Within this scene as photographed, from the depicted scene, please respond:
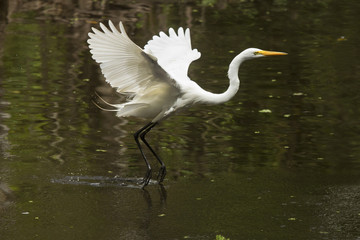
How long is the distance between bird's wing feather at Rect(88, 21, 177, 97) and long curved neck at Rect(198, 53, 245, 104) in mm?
420

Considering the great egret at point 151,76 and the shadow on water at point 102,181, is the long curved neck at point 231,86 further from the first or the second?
the shadow on water at point 102,181

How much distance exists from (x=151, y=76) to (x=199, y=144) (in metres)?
1.42

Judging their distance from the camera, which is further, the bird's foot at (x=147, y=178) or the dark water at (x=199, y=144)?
the bird's foot at (x=147, y=178)

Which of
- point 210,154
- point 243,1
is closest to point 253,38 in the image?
point 243,1

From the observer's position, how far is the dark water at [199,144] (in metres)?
6.60

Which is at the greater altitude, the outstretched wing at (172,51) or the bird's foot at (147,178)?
the outstretched wing at (172,51)

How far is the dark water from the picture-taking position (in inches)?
260

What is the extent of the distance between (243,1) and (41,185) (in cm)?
1110

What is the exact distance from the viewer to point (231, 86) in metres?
7.75

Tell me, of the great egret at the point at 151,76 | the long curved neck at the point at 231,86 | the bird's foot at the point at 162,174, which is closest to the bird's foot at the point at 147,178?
the great egret at the point at 151,76

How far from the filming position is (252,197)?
23.5 feet

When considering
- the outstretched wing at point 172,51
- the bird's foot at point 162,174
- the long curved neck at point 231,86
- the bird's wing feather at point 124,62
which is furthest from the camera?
the outstretched wing at point 172,51

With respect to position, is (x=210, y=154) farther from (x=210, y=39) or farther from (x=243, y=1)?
(x=243, y=1)

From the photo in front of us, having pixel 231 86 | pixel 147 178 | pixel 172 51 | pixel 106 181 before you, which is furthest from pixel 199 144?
pixel 106 181
